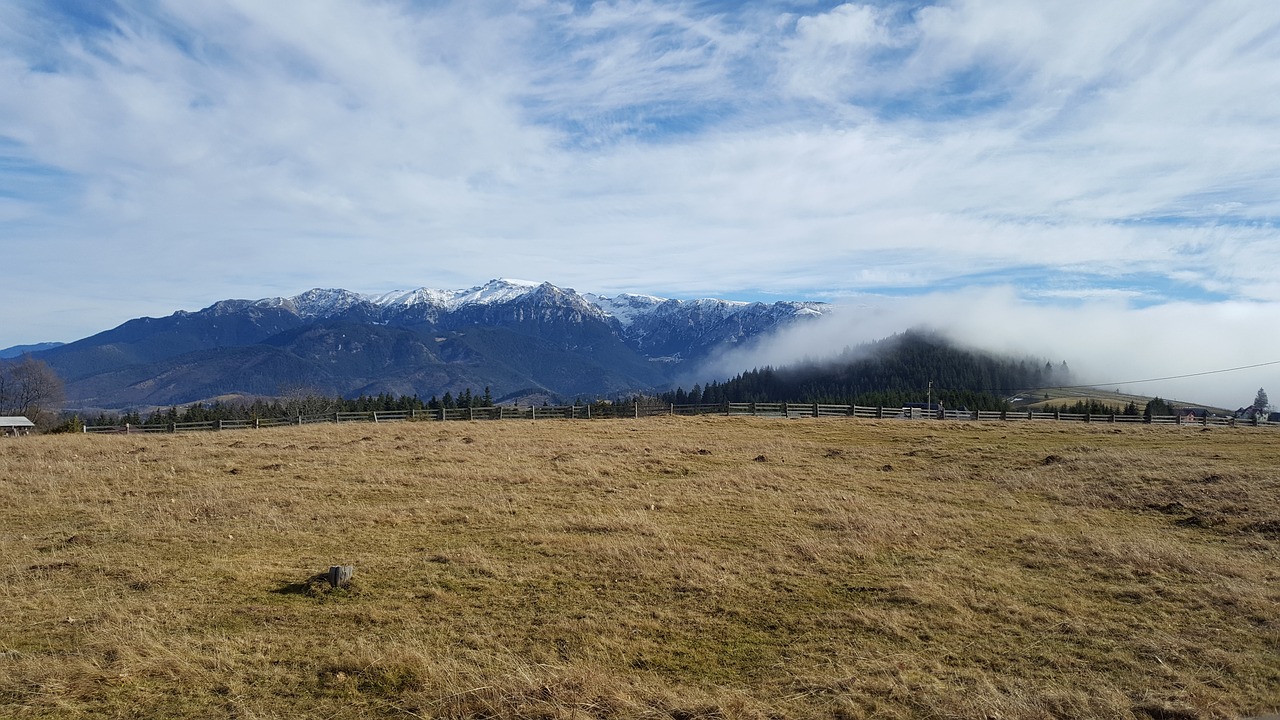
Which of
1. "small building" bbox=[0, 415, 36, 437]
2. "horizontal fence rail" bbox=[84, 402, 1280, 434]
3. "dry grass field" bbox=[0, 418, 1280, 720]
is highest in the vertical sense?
"horizontal fence rail" bbox=[84, 402, 1280, 434]

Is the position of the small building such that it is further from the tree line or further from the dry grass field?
the dry grass field

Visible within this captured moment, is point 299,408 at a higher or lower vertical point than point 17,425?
higher

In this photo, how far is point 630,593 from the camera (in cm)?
1227

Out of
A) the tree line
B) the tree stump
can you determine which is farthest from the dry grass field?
the tree line

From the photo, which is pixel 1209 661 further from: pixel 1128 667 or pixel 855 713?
pixel 855 713

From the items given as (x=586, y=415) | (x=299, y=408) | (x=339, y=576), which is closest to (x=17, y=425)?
(x=299, y=408)

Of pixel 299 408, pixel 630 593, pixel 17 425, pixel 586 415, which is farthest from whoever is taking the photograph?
pixel 299 408

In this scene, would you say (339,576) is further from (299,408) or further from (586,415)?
(299,408)

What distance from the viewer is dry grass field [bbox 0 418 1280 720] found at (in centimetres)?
828

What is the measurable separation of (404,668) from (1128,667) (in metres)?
9.93

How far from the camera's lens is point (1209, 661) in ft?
30.2

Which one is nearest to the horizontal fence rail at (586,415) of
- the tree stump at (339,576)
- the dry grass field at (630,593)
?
the dry grass field at (630,593)

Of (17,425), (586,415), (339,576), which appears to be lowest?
(339,576)

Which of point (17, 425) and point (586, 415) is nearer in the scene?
point (586, 415)
